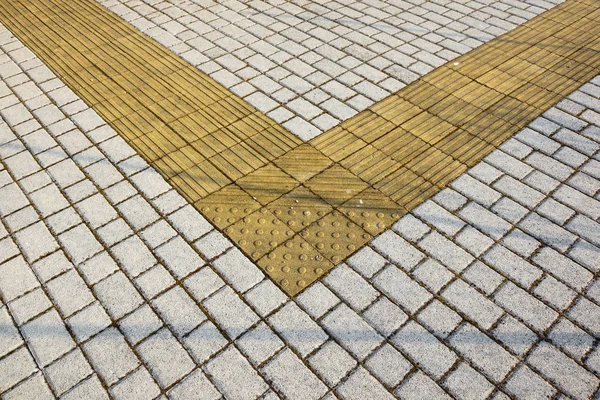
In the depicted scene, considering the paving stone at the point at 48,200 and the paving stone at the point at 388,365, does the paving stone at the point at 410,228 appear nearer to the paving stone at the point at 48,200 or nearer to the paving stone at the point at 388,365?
the paving stone at the point at 388,365

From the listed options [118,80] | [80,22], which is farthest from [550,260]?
[80,22]

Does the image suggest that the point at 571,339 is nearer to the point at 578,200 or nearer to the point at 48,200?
the point at 578,200

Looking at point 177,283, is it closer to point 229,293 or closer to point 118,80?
point 229,293

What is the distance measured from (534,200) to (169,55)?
4414 millimetres

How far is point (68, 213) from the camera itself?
159 inches

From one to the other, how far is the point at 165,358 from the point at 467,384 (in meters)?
1.89

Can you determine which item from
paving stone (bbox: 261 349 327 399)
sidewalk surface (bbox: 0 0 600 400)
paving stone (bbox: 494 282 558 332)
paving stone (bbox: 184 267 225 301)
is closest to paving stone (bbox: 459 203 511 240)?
sidewalk surface (bbox: 0 0 600 400)

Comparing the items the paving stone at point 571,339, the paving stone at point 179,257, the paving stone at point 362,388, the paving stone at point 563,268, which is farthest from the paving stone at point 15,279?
the paving stone at point 563,268

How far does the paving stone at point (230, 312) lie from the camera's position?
3.28m

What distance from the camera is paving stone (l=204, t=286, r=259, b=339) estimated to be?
328cm

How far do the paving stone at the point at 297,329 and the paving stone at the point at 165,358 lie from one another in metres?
0.61

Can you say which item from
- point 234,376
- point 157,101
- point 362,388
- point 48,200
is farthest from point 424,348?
point 157,101

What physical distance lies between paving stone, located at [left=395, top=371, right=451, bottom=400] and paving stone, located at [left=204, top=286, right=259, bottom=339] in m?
1.05

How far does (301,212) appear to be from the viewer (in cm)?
405
